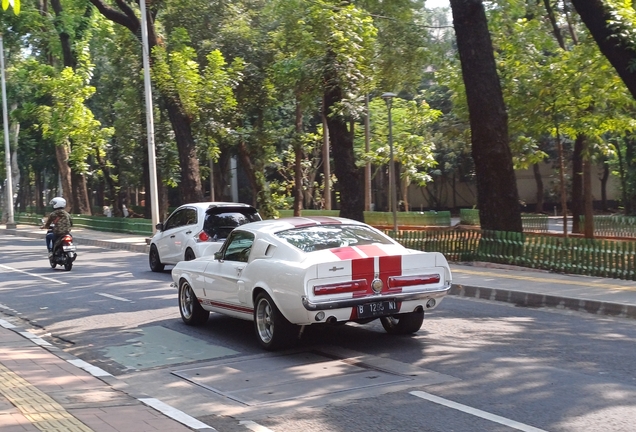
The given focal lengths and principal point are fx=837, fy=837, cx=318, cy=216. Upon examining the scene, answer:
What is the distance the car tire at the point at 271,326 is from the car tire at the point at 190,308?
80.1 inches

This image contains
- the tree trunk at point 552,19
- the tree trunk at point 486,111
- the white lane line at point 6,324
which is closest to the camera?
the white lane line at point 6,324

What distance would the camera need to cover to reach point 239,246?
10.6 metres

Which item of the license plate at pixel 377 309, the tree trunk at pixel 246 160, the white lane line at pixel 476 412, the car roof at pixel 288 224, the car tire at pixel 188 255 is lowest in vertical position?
the white lane line at pixel 476 412

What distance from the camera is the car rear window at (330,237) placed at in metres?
9.79

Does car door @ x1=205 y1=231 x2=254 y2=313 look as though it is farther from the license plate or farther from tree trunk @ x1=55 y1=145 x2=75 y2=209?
tree trunk @ x1=55 y1=145 x2=75 y2=209

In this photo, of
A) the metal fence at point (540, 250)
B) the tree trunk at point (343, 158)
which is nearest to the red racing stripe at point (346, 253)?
the metal fence at point (540, 250)

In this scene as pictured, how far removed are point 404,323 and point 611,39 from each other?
928 centimetres

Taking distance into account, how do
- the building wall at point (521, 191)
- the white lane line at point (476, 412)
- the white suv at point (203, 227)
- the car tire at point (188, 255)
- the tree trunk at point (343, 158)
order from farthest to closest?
the building wall at point (521, 191) < the tree trunk at point (343, 158) < the car tire at point (188, 255) < the white suv at point (203, 227) < the white lane line at point (476, 412)

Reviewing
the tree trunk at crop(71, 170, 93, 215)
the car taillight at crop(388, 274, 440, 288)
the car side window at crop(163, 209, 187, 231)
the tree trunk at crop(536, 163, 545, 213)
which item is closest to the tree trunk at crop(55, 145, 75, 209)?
the tree trunk at crop(71, 170, 93, 215)

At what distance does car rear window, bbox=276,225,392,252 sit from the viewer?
32.1 ft

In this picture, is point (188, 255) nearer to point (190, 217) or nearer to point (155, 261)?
point (190, 217)

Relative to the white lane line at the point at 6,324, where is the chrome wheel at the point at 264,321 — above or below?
above

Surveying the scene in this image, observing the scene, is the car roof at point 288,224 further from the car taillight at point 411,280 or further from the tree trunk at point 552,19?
the tree trunk at point 552,19

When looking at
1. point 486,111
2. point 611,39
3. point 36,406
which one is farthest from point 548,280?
point 36,406
